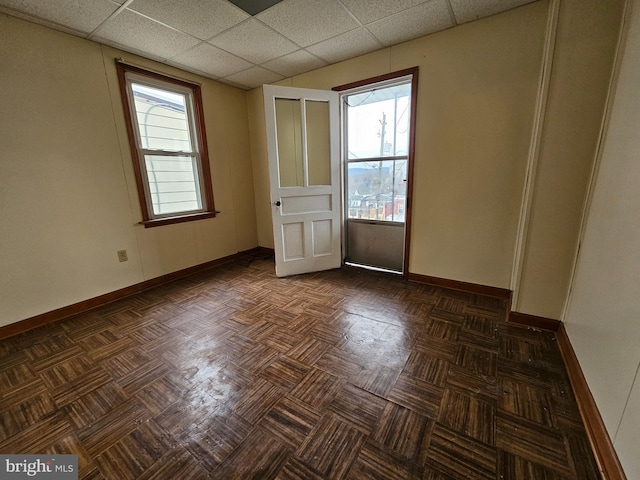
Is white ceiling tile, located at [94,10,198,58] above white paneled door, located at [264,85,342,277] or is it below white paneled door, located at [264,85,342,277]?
above

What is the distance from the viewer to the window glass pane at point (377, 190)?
3031 millimetres

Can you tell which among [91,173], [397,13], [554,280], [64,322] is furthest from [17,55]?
[554,280]

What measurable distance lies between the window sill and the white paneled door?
1022 millimetres

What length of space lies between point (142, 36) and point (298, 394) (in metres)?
3.12

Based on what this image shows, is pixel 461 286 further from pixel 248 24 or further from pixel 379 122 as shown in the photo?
pixel 248 24

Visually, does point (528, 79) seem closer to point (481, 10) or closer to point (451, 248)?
point (481, 10)

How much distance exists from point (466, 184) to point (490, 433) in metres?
1.99

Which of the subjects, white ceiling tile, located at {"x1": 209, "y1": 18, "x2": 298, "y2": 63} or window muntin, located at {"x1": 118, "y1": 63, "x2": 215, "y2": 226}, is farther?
window muntin, located at {"x1": 118, "y1": 63, "x2": 215, "y2": 226}

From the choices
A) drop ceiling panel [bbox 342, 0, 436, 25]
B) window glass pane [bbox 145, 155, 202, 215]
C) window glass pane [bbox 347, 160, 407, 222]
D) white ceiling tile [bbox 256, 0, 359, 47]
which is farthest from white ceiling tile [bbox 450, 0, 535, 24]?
window glass pane [bbox 145, 155, 202, 215]

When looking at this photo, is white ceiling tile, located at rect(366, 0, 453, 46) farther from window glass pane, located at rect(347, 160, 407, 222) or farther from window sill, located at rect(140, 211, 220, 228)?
window sill, located at rect(140, 211, 220, 228)

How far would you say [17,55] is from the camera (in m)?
1.98

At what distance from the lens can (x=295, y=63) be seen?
2.95 metres

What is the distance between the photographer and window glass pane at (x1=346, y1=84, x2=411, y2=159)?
2.84 meters

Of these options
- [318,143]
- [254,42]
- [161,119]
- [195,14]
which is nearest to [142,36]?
[195,14]
